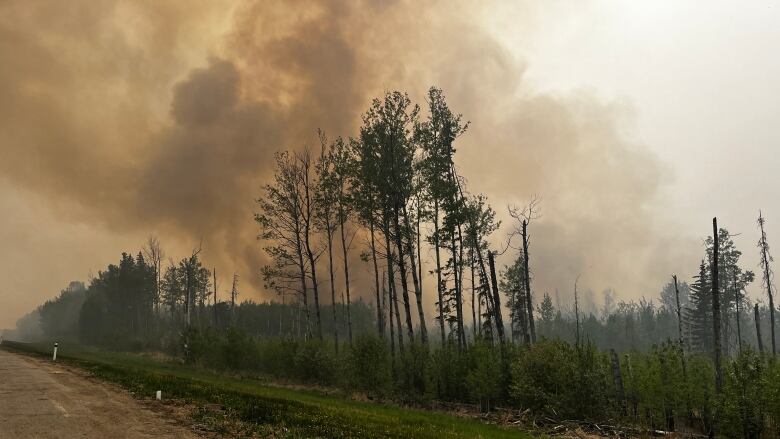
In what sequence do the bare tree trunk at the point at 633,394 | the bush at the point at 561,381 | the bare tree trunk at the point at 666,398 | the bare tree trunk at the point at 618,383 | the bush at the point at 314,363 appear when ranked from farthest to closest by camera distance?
the bush at the point at 314,363 < the bare tree trunk at the point at 633,394 < the bare tree trunk at the point at 666,398 < the bare tree trunk at the point at 618,383 < the bush at the point at 561,381

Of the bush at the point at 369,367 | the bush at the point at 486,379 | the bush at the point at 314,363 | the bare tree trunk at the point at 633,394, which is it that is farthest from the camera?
the bush at the point at 314,363

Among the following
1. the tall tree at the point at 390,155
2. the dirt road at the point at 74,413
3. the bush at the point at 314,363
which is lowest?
the bush at the point at 314,363

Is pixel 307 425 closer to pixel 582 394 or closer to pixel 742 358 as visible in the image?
pixel 582 394

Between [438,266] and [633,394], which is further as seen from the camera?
→ [438,266]

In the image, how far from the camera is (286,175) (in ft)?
146

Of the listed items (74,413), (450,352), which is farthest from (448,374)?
(74,413)

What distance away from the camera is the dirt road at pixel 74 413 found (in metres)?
11.9

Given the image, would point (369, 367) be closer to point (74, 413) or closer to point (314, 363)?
point (314, 363)

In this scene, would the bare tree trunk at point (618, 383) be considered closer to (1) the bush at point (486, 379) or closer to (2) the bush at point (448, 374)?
(1) the bush at point (486, 379)

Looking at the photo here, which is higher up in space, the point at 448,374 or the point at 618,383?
the point at 618,383

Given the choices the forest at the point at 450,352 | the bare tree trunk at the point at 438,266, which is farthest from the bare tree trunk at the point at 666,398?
the bare tree trunk at the point at 438,266

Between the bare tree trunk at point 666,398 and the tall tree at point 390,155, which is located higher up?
the tall tree at point 390,155

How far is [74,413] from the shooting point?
46.9ft

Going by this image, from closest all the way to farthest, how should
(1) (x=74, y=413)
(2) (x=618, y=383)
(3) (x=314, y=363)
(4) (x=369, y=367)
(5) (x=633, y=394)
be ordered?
1. (1) (x=74, y=413)
2. (2) (x=618, y=383)
3. (5) (x=633, y=394)
4. (4) (x=369, y=367)
5. (3) (x=314, y=363)
